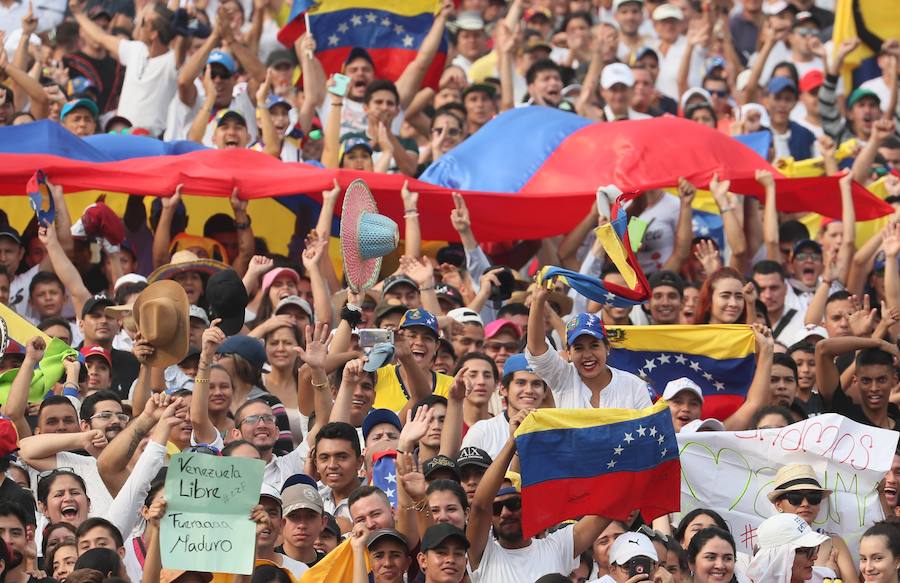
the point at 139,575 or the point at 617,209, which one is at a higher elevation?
the point at 617,209

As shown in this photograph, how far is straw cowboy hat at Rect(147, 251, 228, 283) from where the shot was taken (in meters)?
12.4

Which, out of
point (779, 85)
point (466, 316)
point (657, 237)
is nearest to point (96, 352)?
point (466, 316)

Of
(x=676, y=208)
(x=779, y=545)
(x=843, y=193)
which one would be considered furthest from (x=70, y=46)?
(x=779, y=545)

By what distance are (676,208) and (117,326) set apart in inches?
158

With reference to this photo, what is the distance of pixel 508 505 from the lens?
9.68m

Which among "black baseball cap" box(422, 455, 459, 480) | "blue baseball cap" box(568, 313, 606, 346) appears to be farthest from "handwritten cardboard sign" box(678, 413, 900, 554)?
"black baseball cap" box(422, 455, 459, 480)

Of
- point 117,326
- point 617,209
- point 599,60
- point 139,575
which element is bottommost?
point 139,575

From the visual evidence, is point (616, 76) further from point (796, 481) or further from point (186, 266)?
point (796, 481)

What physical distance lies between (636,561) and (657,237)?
16.3ft

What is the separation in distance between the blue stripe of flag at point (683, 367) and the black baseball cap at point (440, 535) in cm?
319

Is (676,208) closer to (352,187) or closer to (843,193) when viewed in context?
(843,193)

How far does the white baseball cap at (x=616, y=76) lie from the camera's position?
15.6 metres

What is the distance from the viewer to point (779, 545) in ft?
32.2

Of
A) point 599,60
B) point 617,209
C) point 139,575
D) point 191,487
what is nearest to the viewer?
point 191,487
